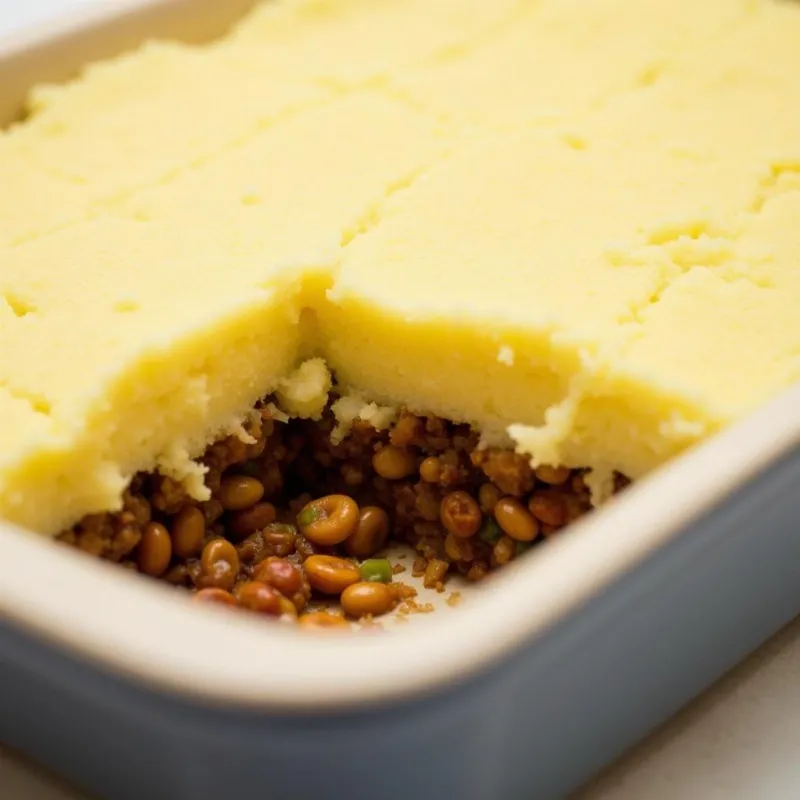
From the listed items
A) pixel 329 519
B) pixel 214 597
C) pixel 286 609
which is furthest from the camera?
pixel 329 519

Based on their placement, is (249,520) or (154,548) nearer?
(154,548)

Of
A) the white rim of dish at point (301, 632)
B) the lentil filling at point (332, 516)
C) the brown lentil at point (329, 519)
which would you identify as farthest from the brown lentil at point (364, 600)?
the white rim of dish at point (301, 632)

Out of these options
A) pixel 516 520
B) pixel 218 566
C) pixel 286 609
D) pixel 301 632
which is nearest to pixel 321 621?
pixel 286 609

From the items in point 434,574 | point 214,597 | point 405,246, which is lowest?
point 434,574

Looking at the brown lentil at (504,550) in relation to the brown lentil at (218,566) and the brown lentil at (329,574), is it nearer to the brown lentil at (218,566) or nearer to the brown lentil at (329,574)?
the brown lentil at (329,574)

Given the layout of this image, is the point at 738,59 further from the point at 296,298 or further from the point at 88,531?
the point at 88,531

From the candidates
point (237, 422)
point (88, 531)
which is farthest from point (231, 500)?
point (88, 531)

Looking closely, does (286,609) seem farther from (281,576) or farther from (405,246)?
(405,246)
